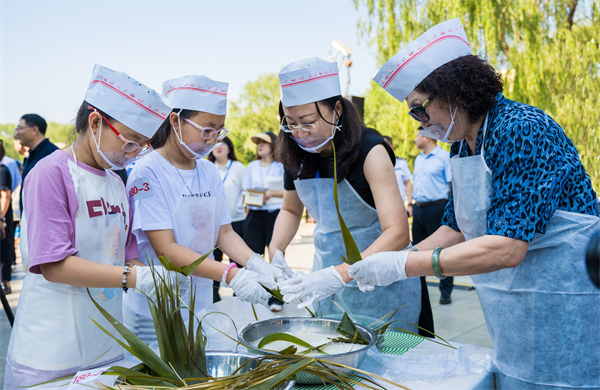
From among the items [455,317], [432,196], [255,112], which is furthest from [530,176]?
[255,112]

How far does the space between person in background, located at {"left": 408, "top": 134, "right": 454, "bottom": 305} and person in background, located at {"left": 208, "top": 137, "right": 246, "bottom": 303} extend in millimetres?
2260

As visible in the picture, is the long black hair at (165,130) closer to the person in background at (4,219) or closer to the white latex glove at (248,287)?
the white latex glove at (248,287)

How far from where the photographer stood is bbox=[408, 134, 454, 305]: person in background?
17.5ft

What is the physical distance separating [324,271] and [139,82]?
1.00m

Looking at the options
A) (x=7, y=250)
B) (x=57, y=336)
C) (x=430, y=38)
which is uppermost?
(x=430, y=38)

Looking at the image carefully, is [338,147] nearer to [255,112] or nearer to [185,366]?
[185,366]

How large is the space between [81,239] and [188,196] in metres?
0.57

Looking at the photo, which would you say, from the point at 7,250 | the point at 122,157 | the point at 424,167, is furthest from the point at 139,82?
the point at 7,250

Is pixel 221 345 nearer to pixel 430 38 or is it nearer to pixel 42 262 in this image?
pixel 42 262

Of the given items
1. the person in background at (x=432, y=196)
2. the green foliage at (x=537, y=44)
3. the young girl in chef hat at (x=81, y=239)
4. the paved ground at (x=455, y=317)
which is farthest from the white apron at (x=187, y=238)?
the green foliage at (x=537, y=44)

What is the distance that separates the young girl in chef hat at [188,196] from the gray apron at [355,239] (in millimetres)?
291

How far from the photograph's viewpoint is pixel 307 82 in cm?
196

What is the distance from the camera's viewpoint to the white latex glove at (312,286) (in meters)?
1.67

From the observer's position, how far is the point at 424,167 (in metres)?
5.62
